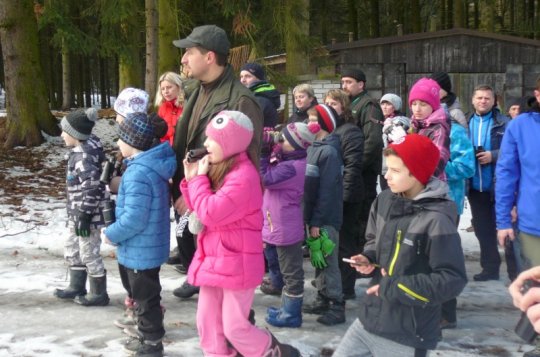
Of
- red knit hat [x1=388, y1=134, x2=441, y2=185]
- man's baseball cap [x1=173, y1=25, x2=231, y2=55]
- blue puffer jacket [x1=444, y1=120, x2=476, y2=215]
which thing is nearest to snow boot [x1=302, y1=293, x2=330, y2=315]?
blue puffer jacket [x1=444, y1=120, x2=476, y2=215]

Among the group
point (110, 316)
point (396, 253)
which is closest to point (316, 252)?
point (396, 253)

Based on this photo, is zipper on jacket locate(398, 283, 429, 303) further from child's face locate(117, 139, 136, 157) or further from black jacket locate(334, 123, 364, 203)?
black jacket locate(334, 123, 364, 203)

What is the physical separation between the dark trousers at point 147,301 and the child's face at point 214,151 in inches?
45.3

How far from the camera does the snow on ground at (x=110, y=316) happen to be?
4586 millimetres

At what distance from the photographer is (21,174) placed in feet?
37.4

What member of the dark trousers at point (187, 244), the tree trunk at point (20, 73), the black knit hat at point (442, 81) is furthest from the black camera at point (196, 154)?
the tree trunk at point (20, 73)

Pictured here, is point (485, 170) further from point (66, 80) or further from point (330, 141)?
point (66, 80)

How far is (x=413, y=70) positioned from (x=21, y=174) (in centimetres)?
1067

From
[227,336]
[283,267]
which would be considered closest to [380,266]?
[227,336]

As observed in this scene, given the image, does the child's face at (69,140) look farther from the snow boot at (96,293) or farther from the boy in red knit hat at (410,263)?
the boy in red knit hat at (410,263)

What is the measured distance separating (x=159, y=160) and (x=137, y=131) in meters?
0.27

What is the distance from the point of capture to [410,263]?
3205mm

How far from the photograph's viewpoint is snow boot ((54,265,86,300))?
5.56 meters

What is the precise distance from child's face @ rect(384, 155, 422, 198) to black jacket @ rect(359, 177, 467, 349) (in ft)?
0.20
